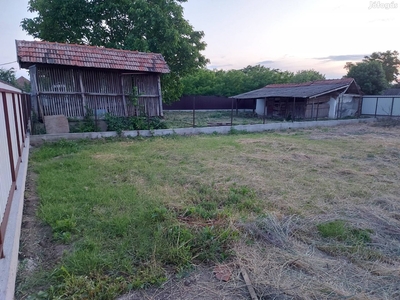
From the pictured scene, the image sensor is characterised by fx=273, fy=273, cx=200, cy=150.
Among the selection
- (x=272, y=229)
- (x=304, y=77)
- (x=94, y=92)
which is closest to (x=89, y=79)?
(x=94, y=92)

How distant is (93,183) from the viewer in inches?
186

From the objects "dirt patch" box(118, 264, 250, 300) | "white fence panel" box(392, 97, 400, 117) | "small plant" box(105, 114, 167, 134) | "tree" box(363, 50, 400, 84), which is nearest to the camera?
"dirt patch" box(118, 264, 250, 300)

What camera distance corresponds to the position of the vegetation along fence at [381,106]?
18047 mm

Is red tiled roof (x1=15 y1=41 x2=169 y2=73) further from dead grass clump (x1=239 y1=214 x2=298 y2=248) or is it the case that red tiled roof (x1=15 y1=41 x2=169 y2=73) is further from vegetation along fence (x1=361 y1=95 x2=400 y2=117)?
vegetation along fence (x1=361 y1=95 x2=400 y2=117)

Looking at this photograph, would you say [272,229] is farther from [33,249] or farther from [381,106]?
[381,106]

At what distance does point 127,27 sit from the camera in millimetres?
15836

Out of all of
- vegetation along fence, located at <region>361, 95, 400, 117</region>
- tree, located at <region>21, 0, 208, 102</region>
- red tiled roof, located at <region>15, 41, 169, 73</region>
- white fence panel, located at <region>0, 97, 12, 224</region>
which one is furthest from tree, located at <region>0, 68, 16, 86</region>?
vegetation along fence, located at <region>361, 95, 400, 117</region>

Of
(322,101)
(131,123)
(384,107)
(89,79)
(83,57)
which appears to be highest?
(83,57)

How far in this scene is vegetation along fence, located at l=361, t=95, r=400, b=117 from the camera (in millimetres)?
18047

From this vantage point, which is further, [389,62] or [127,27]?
[389,62]

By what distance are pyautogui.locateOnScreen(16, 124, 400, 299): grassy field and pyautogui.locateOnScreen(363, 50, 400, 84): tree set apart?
36.5 m

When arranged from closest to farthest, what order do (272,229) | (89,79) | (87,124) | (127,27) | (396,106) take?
(272,229) → (87,124) → (89,79) → (127,27) → (396,106)

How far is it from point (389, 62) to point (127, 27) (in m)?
34.7

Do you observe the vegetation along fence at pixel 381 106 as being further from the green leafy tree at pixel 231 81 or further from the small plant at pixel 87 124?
the small plant at pixel 87 124
